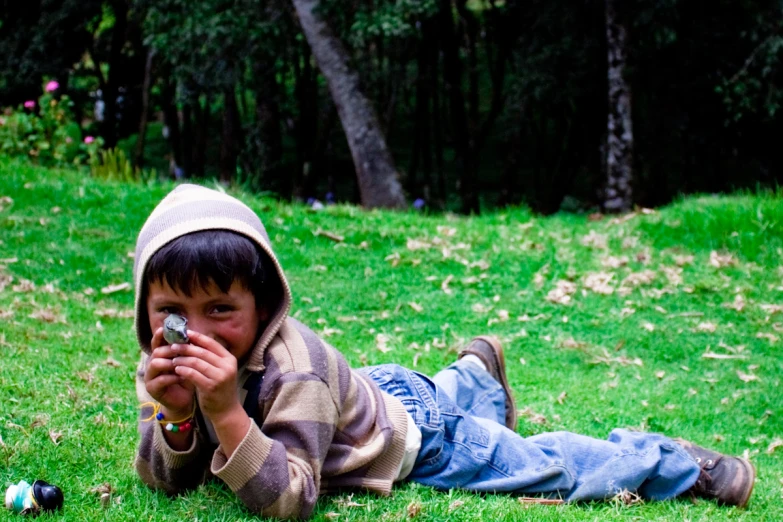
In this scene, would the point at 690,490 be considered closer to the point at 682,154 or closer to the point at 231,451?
the point at 231,451

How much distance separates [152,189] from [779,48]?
7.80 m

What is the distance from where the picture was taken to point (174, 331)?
7.91 ft

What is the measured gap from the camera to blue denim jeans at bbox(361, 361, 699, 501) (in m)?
3.14

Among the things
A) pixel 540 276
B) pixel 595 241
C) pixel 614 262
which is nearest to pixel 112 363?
pixel 540 276

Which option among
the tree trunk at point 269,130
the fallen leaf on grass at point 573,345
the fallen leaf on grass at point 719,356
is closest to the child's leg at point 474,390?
the fallen leaf on grass at point 573,345

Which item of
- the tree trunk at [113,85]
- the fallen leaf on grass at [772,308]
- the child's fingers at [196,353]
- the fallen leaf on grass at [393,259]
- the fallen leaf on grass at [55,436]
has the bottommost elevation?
the fallen leaf on grass at [772,308]

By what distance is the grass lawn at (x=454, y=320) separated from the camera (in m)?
3.18

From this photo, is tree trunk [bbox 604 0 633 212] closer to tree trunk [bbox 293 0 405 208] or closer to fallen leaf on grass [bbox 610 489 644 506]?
tree trunk [bbox 293 0 405 208]

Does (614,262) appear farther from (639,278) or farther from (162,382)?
(162,382)

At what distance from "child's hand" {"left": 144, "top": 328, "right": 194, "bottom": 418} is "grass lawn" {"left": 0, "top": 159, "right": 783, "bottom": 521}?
374 millimetres

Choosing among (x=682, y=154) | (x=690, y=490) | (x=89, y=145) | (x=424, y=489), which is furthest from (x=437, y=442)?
(x=682, y=154)

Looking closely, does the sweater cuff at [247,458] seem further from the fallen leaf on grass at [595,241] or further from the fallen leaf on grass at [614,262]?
the fallen leaf on grass at [595,241]

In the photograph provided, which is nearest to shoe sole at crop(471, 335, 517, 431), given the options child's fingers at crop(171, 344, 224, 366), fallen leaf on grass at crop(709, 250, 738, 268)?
child's fingers at crop(171, 344, 224, 366)

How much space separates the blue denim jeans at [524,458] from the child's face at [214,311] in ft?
2.55
